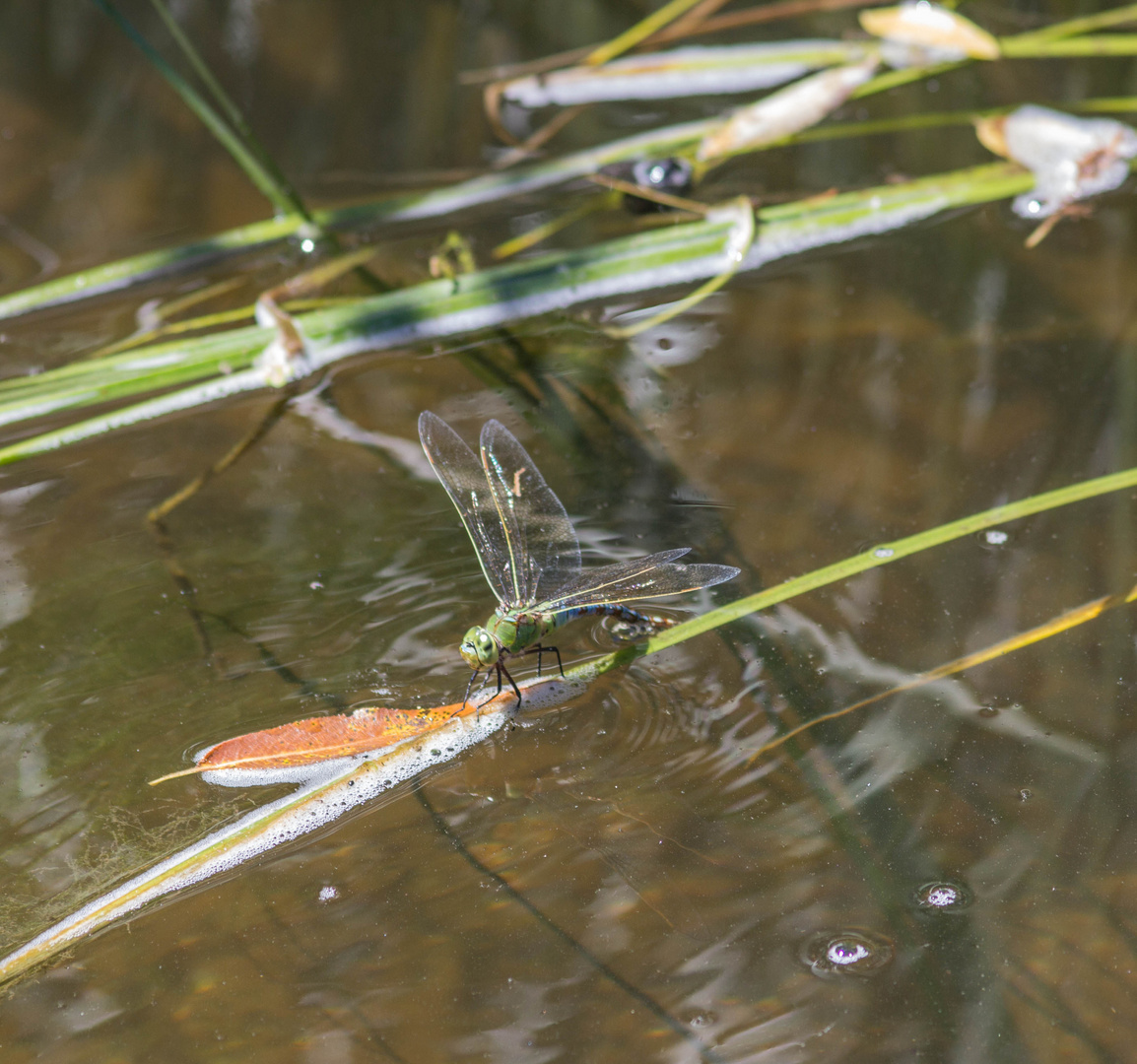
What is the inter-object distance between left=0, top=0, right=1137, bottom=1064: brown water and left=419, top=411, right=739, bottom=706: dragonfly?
0.10 metres

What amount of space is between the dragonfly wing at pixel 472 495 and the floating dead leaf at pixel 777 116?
68.2 inches

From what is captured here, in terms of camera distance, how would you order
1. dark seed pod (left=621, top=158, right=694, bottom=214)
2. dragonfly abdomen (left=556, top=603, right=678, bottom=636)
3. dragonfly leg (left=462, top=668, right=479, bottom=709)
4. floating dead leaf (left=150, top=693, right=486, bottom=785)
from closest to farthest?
floating dead leaf (left=150, top=693, right=486, bottom=785)
dragonfly leg (left=462, top=668, right=479, bottom=709)
dragonfly abdomen (left=556, top=603, right=678, bottom=636)
dark seed pod (left=621, top=158, right=694, bottom=214)

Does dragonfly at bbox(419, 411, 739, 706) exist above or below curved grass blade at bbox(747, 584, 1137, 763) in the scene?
above

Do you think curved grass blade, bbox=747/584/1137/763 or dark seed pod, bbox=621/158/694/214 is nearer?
curved grass blade, bbox=747/584/1137/763

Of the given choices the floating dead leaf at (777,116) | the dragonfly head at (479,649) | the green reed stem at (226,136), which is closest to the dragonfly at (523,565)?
the dragonfly head at (479,649)

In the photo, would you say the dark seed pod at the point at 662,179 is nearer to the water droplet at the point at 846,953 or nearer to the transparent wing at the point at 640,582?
the transparent wing at the point at 640,582

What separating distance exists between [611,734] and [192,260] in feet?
7.21

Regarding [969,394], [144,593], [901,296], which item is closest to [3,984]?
[144,593]

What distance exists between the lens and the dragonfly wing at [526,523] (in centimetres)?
225

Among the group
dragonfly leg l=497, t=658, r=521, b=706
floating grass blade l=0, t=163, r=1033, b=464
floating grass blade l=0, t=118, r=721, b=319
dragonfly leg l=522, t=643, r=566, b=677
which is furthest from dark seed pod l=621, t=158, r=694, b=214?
dragonfly leg l=497, t=658, r=521, b=706

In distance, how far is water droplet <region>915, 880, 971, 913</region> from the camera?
5.69 feet

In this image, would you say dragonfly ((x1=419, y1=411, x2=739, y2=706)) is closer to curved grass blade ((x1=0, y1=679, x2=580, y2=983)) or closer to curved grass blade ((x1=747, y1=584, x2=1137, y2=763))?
curved grass blade ((x1=0, y1=679, x2=580, y2=983))

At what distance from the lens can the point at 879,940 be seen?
1.69 meters

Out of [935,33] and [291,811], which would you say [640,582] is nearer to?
[291,811]
